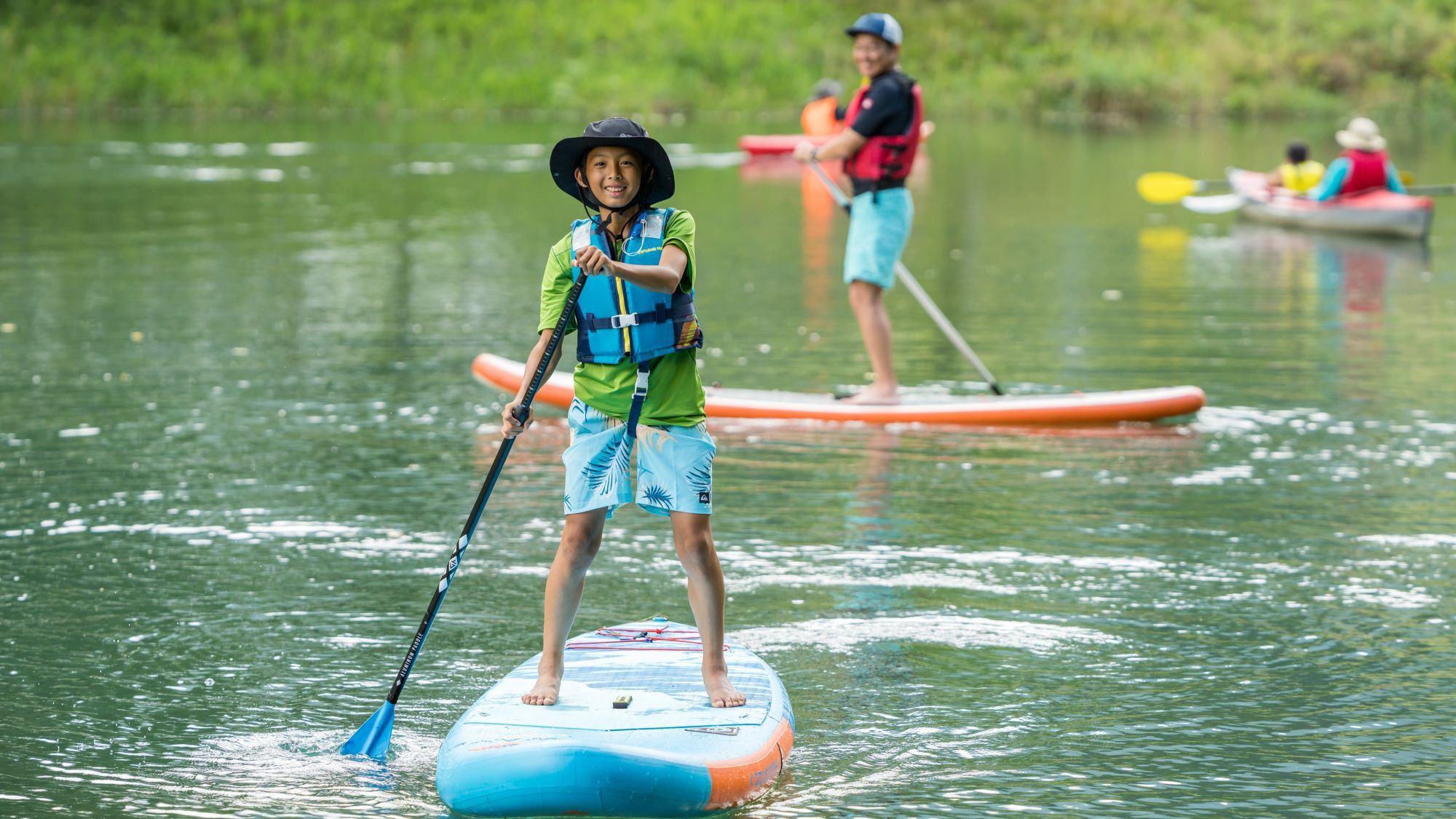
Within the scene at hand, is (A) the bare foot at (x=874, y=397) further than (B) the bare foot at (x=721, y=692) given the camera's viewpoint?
Yes

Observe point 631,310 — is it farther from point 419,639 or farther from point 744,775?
point 744,775

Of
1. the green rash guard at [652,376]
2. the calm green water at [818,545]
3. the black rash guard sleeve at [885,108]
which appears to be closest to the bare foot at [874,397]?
the calm green water at [818,545]

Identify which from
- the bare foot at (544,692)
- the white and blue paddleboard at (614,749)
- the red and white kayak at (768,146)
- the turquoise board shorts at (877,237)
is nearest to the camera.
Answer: the white and blue paddleboard at (614,749)

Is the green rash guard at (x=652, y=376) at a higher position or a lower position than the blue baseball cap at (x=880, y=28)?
lower

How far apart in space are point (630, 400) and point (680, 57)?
162 ft

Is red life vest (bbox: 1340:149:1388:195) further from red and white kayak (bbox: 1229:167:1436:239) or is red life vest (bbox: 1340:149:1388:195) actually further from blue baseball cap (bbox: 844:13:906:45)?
blue baseball cap (bbox: 844:13:906:45)

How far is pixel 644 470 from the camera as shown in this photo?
15.9 feet

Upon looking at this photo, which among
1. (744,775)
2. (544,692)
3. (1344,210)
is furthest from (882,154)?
(1344,210)

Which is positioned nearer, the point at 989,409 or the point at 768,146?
the point at 989,409

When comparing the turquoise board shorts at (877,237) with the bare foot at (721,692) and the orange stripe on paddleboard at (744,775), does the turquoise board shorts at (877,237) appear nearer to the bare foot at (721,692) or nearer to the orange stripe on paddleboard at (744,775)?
the bare foot at (721,692)

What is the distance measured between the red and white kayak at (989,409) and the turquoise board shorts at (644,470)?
457 cm

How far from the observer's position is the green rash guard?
191 inches

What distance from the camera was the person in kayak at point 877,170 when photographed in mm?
9359

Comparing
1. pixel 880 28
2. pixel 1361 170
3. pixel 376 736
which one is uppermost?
pixel 880 28
